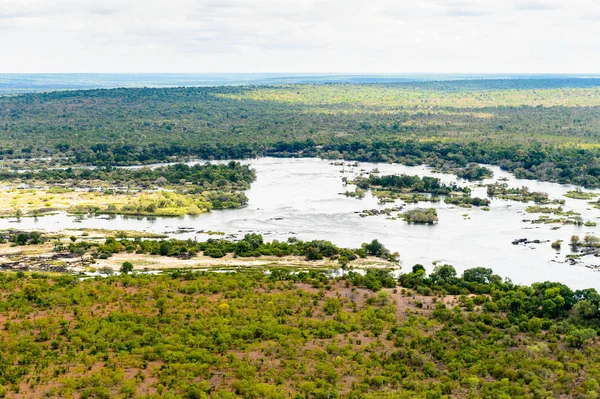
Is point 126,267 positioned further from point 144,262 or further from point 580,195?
point 580,195

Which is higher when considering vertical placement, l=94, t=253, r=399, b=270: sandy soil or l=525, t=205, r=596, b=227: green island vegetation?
l=94, t=253, r=399, b=270: sandy soil

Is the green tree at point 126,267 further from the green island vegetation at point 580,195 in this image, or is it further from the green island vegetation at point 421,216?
the green island vegetation at point 580,195

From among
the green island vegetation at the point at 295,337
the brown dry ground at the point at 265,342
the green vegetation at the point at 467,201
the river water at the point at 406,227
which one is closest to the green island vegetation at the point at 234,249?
the river water at the point at 406,227

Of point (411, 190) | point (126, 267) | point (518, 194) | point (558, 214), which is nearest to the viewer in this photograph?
point (126, 267)

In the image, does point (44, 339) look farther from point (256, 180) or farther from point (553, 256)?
point (256, 180)

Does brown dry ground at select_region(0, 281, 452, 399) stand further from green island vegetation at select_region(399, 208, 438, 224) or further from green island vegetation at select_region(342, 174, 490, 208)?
green island vegetation at select_region(342, 174, 490, 208)

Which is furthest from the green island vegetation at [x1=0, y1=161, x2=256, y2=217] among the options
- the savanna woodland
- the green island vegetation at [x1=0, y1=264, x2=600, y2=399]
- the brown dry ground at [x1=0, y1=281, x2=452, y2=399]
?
the brown dry ground at [x1=0, y1=281, x2=452, y2=399]

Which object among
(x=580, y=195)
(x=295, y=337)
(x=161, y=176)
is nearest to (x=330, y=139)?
(x=161, y=176)
